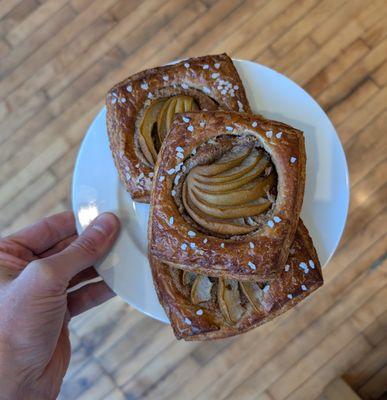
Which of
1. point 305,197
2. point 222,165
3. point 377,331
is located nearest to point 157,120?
point 222,165

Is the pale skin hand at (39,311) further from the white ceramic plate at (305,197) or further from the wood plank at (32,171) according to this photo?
the wood plank at (32,171)

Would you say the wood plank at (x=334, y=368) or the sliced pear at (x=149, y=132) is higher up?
the sliced pear at (x=149, y=132)

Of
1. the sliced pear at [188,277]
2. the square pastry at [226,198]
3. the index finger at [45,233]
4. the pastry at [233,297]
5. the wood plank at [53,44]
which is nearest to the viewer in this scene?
the square pastry at [226,198]

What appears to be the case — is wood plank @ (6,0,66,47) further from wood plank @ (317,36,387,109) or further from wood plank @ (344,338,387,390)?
wood plank @ (344,338,387,390)

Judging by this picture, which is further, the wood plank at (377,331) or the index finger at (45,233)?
the wood plank at (377,331)

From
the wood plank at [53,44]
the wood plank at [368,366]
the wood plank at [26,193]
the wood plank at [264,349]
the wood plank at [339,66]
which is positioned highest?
the wood plank at [53,44]

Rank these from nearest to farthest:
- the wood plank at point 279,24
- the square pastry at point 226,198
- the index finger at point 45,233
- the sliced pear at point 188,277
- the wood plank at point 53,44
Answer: the square pastry at point 226,198 → the sliced pear at point 188,277 → the index finger at point 45,233 → the wood plank at point 279,24 → the wood plank at point 53,44

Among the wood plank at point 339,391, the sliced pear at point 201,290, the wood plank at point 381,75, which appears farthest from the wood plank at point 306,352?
the wood plank at point 381,75

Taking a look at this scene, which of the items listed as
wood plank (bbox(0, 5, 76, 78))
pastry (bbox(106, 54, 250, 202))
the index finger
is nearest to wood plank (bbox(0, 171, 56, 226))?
the index finger
